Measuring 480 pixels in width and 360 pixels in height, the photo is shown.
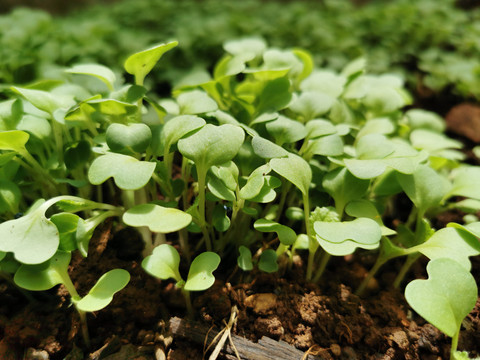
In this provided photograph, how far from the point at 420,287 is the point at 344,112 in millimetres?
641

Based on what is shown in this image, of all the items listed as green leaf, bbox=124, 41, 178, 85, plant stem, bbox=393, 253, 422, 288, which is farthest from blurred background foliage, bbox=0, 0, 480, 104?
plant stem, bbox=393, 253, 422, 288

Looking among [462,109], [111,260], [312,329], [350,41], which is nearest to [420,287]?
[312,329]

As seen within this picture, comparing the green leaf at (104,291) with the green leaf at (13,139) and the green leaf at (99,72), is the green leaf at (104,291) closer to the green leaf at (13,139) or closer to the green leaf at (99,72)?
the green leaf at (13,139)

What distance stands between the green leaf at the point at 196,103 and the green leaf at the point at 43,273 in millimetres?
451

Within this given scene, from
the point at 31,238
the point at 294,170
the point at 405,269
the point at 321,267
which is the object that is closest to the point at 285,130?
the point at 294,170

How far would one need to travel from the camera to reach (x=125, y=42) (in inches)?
78.5

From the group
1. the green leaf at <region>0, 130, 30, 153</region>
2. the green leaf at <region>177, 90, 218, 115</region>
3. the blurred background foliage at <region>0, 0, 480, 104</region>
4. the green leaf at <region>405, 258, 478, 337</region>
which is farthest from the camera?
the blurred background foliage at <region>0, 0, 480, 104</region>

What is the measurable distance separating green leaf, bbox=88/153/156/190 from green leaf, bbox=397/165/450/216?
64cm

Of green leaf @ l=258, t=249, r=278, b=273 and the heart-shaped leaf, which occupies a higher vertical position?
the heart-shaped leaf

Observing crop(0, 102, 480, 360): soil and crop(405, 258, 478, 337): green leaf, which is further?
crop(0, 102, 480, 360): soil

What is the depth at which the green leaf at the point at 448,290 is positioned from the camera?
711mm

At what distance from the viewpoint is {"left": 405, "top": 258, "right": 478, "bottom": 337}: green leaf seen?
71 centimetres

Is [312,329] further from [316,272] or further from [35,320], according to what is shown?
[35,320]

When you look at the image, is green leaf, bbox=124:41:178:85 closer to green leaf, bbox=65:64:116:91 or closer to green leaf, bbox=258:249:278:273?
green leaf, bbox=65:64:116:91
